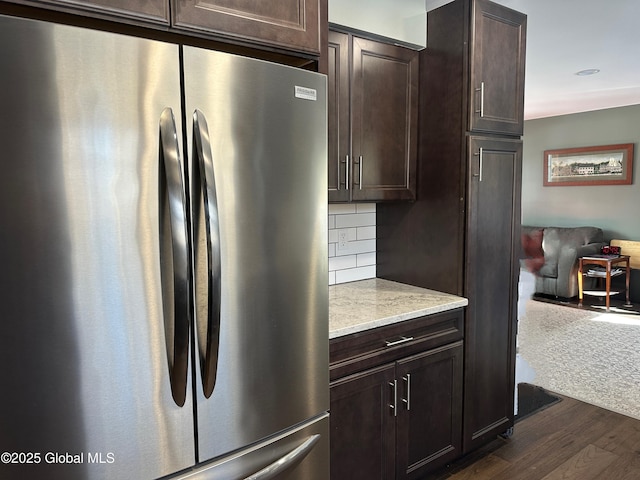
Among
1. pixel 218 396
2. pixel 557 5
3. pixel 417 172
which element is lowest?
pixel 218 396

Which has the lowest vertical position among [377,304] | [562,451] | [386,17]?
[562,451]

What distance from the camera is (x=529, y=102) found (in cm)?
557

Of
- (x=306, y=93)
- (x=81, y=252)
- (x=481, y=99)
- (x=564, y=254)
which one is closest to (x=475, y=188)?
(x=481, y=99)

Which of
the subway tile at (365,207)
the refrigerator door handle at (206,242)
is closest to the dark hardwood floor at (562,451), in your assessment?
the subway tile at (365,207)

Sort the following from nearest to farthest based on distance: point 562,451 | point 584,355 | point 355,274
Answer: point 562,451 < point 355,274 < point 584,355

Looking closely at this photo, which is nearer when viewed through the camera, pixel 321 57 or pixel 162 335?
pixel 162 335

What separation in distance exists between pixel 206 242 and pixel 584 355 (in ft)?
12.8

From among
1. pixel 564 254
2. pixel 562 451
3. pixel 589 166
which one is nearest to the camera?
pixel 562 451

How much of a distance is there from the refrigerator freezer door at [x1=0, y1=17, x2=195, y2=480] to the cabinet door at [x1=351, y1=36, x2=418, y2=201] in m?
1.18

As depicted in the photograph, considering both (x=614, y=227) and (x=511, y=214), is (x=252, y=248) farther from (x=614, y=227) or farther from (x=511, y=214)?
(x=614, y=227)

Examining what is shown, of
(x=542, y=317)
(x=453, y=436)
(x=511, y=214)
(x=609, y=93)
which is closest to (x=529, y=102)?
(x=609, y=93)

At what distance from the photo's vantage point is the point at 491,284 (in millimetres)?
2330

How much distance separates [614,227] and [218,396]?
638cm

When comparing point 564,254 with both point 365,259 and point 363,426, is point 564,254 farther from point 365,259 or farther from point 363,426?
point 363,426
